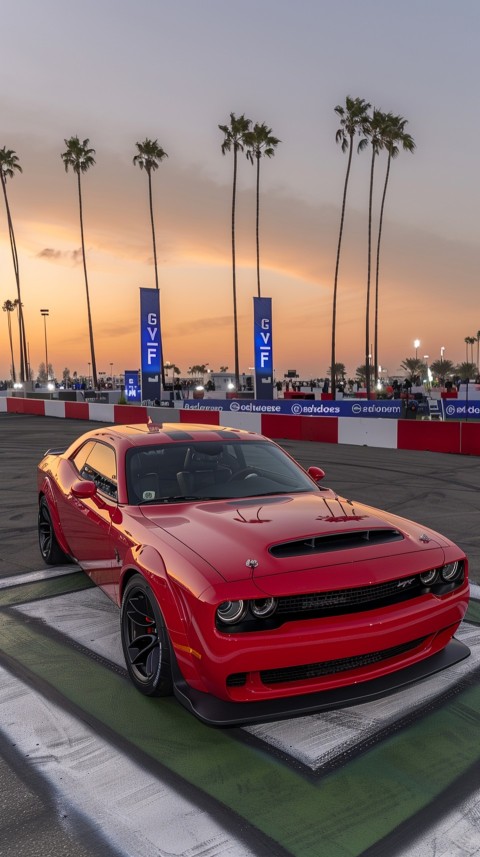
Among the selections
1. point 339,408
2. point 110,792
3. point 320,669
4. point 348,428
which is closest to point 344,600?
point 320,669

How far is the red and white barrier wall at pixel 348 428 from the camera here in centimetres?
1563

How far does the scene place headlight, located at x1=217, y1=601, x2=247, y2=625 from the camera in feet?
9.70

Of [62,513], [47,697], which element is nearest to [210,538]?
[47,697]

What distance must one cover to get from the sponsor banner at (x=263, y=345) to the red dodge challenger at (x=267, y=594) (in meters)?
29.2

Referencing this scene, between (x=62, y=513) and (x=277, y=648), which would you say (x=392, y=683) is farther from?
(x=62, y=513)

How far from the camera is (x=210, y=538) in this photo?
3.47 meters

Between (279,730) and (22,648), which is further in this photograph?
(22,648)

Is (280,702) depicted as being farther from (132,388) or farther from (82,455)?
(132,388)

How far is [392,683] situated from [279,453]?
230 centimetres

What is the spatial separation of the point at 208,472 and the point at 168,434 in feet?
1.77

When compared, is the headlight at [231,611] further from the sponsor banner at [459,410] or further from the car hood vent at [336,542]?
the sponsor banner at [459,410]

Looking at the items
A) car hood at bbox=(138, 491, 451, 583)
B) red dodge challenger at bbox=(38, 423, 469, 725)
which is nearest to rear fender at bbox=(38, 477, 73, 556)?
red dodge challenger at bbox=(38, 423, 469, 725)

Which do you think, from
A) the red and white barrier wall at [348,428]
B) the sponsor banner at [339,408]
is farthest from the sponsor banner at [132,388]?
the red and white barrier wall at [348,428]

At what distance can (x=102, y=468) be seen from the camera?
501 centimetres
